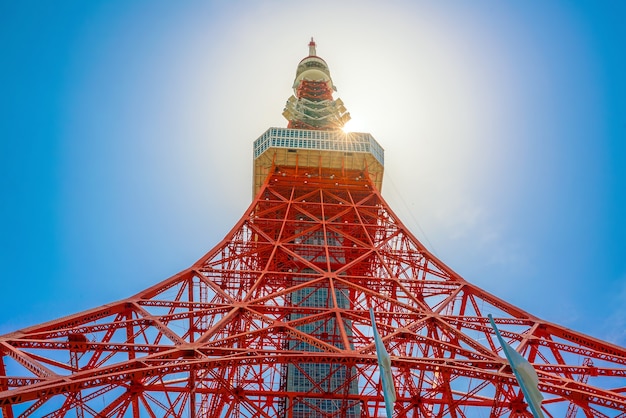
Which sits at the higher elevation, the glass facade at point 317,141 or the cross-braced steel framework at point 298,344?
the glass facade at point 317,141

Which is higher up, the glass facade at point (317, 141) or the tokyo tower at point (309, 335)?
the glass facade at point (317, 141)

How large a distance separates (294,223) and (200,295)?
5.86 metres

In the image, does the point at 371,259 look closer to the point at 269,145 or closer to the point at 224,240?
the point at 224,240

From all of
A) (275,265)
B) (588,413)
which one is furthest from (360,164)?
(588,413)

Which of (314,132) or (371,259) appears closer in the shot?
(371,259)

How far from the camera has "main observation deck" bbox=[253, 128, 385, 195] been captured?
27656 mm

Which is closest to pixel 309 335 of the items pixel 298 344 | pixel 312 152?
pixel 298 344

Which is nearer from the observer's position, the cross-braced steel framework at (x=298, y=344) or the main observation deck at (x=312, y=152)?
the cross-braced steel framework at (x=298, y=344)

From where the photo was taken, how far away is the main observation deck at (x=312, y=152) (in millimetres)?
27656

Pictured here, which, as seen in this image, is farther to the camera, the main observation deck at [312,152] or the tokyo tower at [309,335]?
the main observation deck at [312,152]

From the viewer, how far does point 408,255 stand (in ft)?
71.6

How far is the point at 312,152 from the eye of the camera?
27688 millimetres

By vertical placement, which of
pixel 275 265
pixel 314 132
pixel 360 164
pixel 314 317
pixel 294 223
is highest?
pixel 314 132

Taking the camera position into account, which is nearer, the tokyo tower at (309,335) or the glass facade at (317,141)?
the tokyo tower at (309,335)
